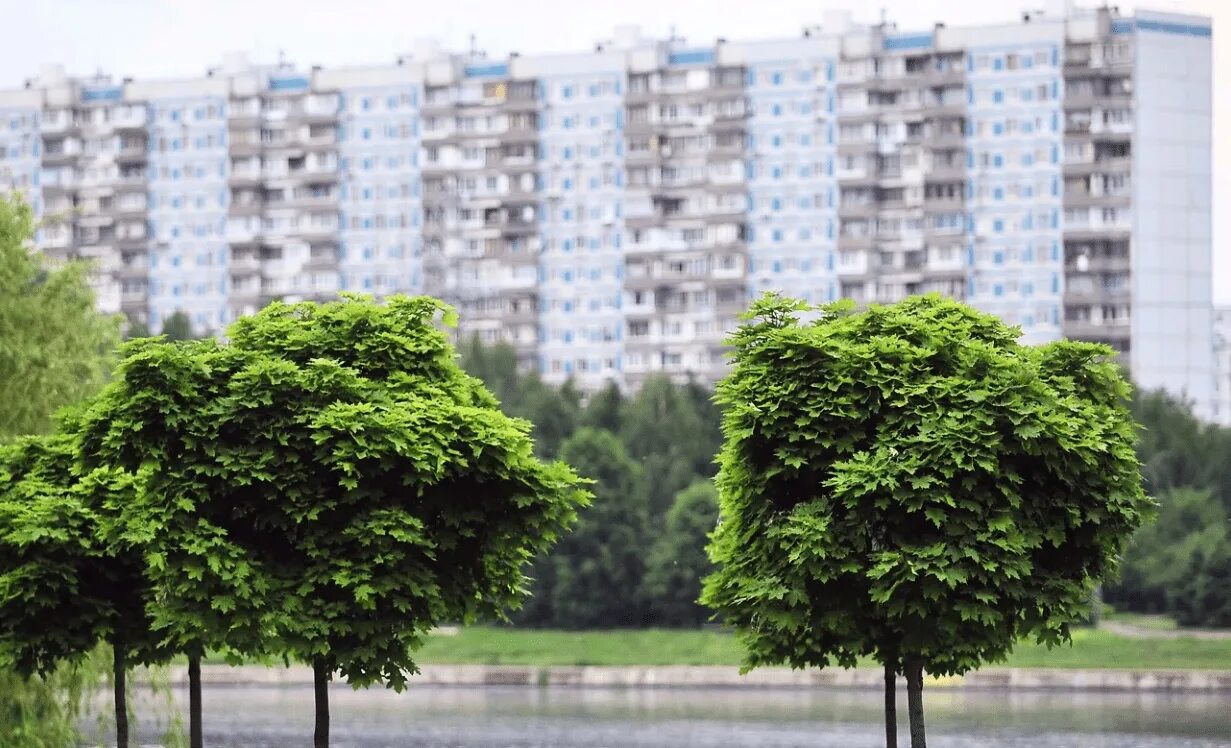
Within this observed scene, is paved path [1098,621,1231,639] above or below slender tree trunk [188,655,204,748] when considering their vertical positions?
below

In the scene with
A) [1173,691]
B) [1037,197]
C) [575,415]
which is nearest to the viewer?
[1173,691]

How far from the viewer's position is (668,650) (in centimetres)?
13188

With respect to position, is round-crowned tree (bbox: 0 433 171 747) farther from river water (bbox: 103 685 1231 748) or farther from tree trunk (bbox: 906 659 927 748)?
river water (bbox: 103 685 1231 748)

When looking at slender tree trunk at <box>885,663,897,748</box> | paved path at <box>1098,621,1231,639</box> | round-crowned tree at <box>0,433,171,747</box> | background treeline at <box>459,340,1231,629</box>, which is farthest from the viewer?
background treeline at <box>459,340,1231,629</box>

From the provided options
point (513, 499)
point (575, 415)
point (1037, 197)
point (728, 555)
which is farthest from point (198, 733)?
point (1037, 197)

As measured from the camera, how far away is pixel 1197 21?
189 m

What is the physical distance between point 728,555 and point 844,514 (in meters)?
3.37

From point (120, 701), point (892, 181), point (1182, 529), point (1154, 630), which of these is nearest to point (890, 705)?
point (120, 701)

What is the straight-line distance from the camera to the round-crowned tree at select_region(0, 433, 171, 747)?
42750 millimetres

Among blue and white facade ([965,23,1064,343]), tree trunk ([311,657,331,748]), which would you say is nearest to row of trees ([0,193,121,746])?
tree trunk ([311,657,331,748])

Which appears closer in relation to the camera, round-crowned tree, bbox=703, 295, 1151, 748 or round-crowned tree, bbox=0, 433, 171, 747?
round-crowned tree, bbox=703, 295, 1151, 748

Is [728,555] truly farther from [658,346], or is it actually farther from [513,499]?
[658,346]

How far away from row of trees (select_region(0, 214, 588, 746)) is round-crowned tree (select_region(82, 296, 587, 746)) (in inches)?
1.8

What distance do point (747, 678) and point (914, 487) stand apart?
93.8m
